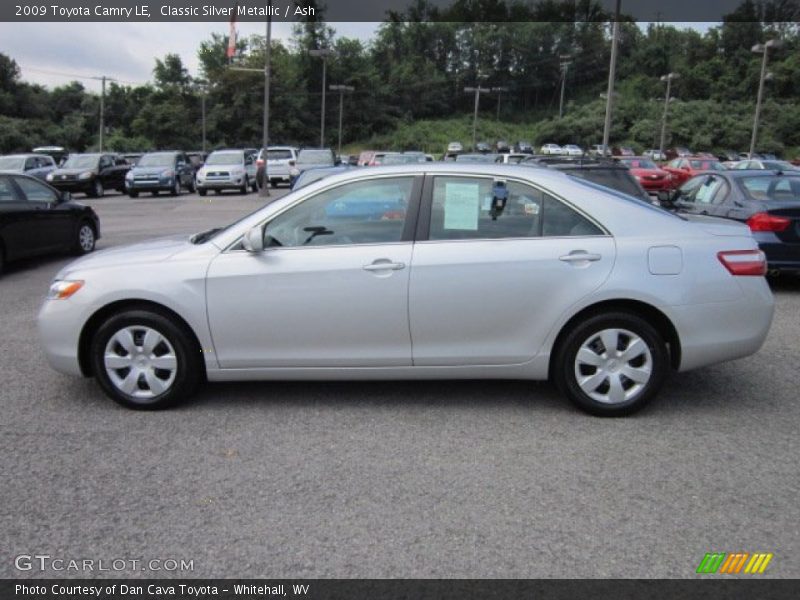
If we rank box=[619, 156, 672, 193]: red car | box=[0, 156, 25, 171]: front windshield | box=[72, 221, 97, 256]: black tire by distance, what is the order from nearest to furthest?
box=[72, 221, 97, 256]: black tire, box=[0, 156, 25, 171]: front windshield, box=[619, 156, 672, 193]: red car

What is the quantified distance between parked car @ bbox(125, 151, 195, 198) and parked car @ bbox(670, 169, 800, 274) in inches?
856

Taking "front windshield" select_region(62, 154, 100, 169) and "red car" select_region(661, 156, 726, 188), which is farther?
"red car" select_region(661, 156, 726, 188)

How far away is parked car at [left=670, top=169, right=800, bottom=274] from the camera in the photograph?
8.63m

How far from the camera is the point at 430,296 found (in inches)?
181

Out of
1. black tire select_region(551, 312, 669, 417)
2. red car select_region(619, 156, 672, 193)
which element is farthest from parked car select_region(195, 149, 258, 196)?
black tire select_region(551, 312, 669, 417)

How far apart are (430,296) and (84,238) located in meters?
9.49

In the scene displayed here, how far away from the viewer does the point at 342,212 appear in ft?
15.8

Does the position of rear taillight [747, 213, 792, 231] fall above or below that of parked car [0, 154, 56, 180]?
below

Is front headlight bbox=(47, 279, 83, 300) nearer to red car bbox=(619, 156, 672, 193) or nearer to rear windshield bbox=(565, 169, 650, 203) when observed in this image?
rear windshield bbox=(565, 169, 650, 203)

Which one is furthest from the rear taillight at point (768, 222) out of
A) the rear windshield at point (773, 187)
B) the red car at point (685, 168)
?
the red car at point (685, 168)

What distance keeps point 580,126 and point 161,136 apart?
4926 centimetres

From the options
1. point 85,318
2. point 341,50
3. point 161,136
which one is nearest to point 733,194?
point 85,318

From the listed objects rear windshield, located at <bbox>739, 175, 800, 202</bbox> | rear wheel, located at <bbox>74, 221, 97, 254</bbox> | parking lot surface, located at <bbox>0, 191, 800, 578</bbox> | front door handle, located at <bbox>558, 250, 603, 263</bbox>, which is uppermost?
rear windshield, located at <bbox>739, 175, 800, 202</bbox>

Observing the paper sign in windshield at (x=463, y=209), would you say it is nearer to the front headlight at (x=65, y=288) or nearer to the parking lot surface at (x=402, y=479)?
the parking lot surface at (x=402, y=479)
